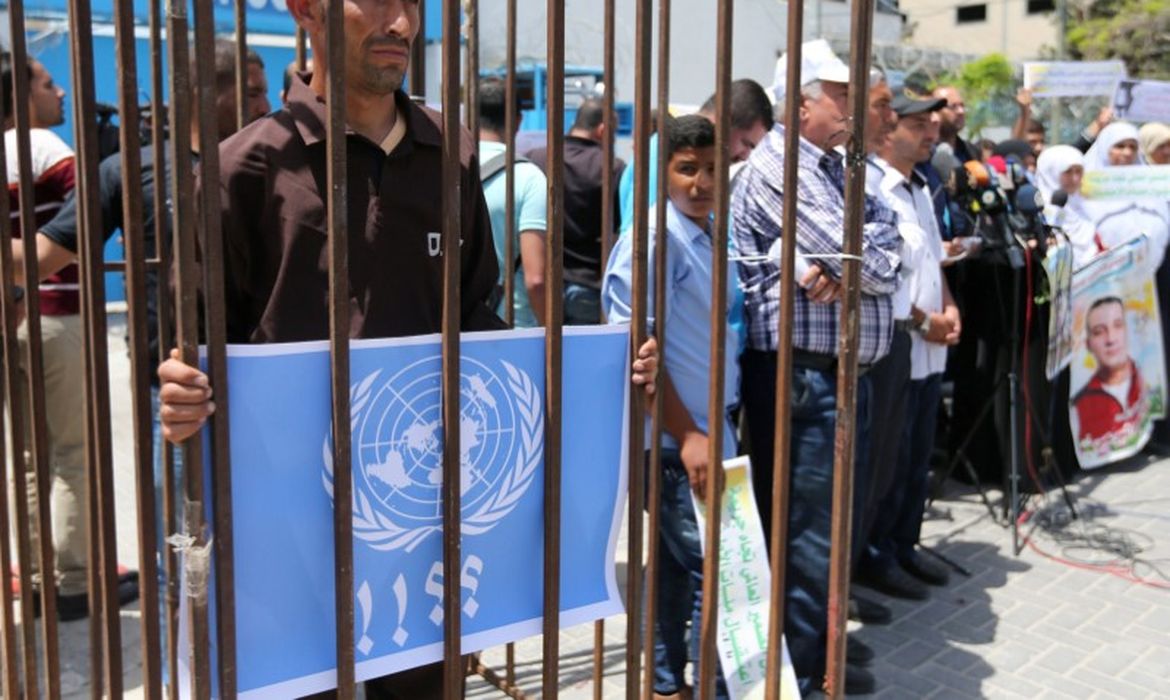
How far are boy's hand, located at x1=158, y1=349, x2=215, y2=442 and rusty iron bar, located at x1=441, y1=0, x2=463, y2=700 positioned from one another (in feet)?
1.28

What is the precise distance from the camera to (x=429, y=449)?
196 centimetres

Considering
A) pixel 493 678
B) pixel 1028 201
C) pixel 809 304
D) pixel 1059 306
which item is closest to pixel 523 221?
pixel 809 304

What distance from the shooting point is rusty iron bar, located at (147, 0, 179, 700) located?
1.98 m

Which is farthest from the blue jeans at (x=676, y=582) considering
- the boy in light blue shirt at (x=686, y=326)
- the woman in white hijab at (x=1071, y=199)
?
the woman in white hijab at (x=1071, y=199)

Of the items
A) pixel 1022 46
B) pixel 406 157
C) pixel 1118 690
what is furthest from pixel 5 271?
pixel 1022 46

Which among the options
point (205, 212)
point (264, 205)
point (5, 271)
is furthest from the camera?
point (5, 271)

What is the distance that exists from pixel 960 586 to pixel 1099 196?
289 cm

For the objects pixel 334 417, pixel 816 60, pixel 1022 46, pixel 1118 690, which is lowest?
pixel 1118 690

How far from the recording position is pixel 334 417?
5.92 feet

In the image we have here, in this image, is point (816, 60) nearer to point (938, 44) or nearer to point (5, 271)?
point (5, 271)

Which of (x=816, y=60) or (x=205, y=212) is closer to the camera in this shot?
(x=205, y=212)

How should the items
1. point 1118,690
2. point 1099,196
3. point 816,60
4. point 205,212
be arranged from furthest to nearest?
point 1099,196, point 1118,690, point 816,60, point 205,212

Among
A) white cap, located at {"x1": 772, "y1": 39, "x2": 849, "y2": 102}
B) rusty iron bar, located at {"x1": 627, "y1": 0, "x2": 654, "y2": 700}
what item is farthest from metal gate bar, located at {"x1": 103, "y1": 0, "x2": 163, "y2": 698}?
white cap, located at {"x1": 772, "y1": 39, "x2": 849, "y2": 102}

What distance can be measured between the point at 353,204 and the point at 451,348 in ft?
1.42
